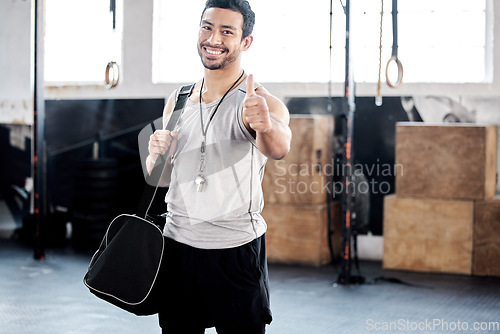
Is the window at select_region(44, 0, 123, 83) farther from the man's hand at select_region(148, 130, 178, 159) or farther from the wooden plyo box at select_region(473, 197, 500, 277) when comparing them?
the man's hand at select_region(148, 130, 178, 159)

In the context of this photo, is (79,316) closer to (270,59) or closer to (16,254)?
(16,254)

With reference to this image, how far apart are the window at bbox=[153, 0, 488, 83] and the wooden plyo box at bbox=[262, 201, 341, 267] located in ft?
4.02

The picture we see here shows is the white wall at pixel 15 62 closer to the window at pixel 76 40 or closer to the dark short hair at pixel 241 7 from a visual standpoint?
the window at pixel 76 40

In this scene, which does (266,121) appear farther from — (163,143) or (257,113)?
(163,143)

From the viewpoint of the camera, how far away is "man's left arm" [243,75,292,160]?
5.25ft

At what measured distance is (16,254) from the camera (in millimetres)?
5559

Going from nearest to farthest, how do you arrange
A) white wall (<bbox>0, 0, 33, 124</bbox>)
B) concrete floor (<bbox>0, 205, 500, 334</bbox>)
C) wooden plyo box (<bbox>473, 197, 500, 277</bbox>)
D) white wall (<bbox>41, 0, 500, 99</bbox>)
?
concrete floor (<bbox>0, 205, 500, 334</bbox>) < wooden plyo box (<bbox>473, 197, 500, 277</bbox>) < white wall (<bbox>41, 0, 500, 99</bbox>) < white wall (<bbox>0, 0, 33, 124</bbox>)

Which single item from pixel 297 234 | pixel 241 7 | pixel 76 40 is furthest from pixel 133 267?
pixel 76 40

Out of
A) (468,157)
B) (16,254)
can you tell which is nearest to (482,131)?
(468,157)

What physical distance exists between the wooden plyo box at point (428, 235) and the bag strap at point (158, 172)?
130 inches

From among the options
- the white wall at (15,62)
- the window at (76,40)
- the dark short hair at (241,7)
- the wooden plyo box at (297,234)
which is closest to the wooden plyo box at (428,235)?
the wooden plyo box at (297,234)

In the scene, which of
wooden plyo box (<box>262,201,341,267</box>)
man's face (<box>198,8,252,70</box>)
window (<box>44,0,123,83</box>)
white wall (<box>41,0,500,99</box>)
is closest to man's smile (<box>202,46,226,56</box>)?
man's face (<box>198,8,252,70</box>)

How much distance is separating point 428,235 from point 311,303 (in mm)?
1306

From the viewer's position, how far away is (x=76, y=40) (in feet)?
21.1
